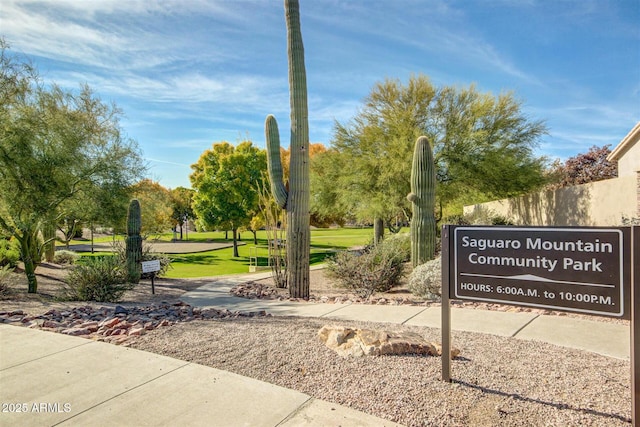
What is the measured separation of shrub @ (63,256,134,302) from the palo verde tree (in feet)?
5.74

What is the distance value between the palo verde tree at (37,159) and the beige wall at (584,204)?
14.7 meters

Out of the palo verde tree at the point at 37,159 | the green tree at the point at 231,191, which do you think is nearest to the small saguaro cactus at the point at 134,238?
the palo verde tree at the point at 37,159

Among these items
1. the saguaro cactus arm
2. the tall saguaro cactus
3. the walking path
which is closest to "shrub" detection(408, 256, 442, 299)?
the tall saguaro cactus

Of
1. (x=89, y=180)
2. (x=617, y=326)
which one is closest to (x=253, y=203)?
(x=89, y=180)

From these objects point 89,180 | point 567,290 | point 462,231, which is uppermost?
point 89,180

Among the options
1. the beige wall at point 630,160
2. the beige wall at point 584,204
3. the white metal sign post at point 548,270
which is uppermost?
the beige wall at point 630,160

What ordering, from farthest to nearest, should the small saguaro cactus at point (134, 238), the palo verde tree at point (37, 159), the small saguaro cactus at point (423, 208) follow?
the small saguaro cactus at point (134, 238), the small saguaro cactus at point (423, 208), the palo verde tree at point (37, 159)

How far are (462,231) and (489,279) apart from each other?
48 cm

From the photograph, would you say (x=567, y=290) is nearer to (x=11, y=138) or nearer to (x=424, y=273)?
(x=424, y=273)

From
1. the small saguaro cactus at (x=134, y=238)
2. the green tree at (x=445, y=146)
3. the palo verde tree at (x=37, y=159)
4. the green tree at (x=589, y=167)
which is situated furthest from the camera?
the green tree at (x=589, y=167)

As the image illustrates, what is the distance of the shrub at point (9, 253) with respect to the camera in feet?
42.5

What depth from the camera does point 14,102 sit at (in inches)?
363

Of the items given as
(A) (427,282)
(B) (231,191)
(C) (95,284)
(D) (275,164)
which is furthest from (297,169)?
(B) (231,191)

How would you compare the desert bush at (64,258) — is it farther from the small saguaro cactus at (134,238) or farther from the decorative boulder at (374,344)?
the decorative boulder at (374,344)
